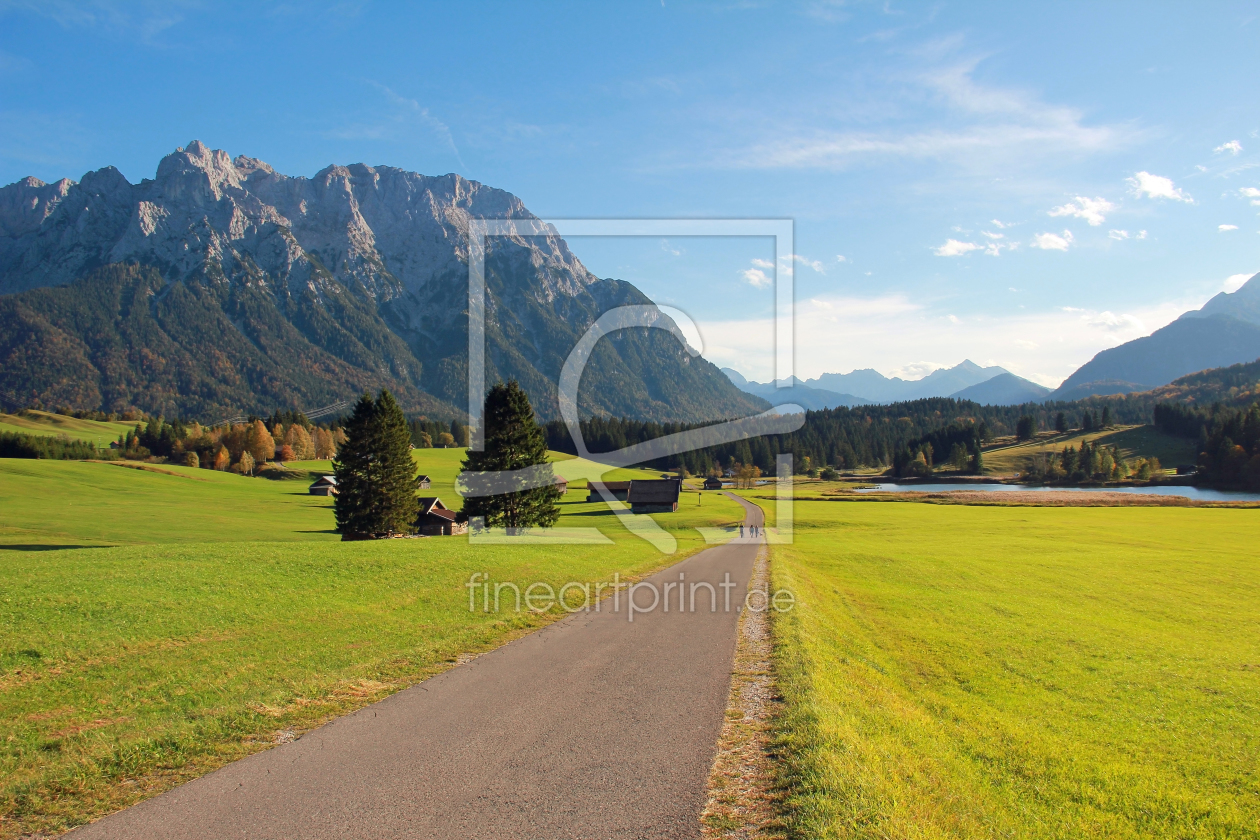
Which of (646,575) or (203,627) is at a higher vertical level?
(203,627)

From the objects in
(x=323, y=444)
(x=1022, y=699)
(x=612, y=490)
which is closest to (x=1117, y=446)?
(x=612, y=490)

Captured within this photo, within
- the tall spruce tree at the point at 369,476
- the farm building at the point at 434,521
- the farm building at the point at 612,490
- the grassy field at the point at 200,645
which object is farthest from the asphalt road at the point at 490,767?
the farm building at the point at 612,490

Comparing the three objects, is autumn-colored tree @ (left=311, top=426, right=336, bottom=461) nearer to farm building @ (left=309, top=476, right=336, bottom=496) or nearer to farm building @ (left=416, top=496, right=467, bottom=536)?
farm building @ (left=309, top=476, right=336, bottom=496)

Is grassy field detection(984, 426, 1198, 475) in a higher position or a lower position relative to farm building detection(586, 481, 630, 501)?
higher

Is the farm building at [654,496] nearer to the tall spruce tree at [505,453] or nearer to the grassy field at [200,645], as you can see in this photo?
the tall spruce tree at [505,453]

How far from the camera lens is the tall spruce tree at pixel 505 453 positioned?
44.2 meters

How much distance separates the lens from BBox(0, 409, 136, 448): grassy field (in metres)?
140

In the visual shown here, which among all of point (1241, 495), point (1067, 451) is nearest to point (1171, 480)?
point (1067, 451)

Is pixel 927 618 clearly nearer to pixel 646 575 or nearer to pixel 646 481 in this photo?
pixel 646 575

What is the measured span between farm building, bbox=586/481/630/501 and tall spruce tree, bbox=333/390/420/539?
52883 millimetres

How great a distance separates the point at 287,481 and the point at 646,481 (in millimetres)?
68589

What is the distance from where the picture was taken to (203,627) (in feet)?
47.2

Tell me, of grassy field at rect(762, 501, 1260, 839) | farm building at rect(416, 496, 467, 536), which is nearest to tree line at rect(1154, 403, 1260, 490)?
grassy field at rect(762, 501, 1260, 839)

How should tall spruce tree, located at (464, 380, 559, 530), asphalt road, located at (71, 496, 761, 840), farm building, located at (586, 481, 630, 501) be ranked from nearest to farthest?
1. asphalt road, located at (71, 496, 761, 840)
2. tall spruce tree, located at (464, 380, 559, 530)
3. farm building, located at (586, 481, 630, 501)
